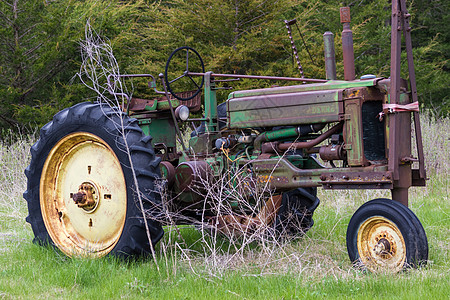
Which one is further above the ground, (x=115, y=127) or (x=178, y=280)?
(x=115, y=127)

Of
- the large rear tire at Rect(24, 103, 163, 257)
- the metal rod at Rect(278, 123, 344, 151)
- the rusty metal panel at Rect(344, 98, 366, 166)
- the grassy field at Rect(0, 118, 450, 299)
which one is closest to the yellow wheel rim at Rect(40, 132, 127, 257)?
the large rear tire at Rect(24, 103, 163, 257)

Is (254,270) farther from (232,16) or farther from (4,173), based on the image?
(232,16)

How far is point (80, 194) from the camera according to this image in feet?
16.2

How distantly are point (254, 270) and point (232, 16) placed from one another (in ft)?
29.9

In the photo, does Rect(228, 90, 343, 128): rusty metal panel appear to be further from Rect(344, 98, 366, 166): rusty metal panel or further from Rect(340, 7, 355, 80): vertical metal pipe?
Rect(340, 7, 355, 80): vertical metal pipe

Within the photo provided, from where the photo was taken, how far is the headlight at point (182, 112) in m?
5.44

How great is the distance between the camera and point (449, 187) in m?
8.33

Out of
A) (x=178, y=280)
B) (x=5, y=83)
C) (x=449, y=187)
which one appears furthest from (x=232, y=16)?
(x=178, y=280)

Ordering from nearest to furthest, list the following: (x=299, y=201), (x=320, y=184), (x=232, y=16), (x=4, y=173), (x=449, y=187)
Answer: (x=320, y=184)
(x=299, y=201)
(x=449, y=187)
(x=4, y=173)
(x=232, y=16)

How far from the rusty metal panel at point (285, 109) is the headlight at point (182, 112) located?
1.65 feet

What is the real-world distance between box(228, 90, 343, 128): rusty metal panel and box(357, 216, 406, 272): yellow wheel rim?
2.99 feet

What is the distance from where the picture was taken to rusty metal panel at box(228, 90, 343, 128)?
4.55 meters

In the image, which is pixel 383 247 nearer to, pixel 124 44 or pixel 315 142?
pixel 315 142

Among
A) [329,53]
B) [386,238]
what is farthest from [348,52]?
[386,238]
